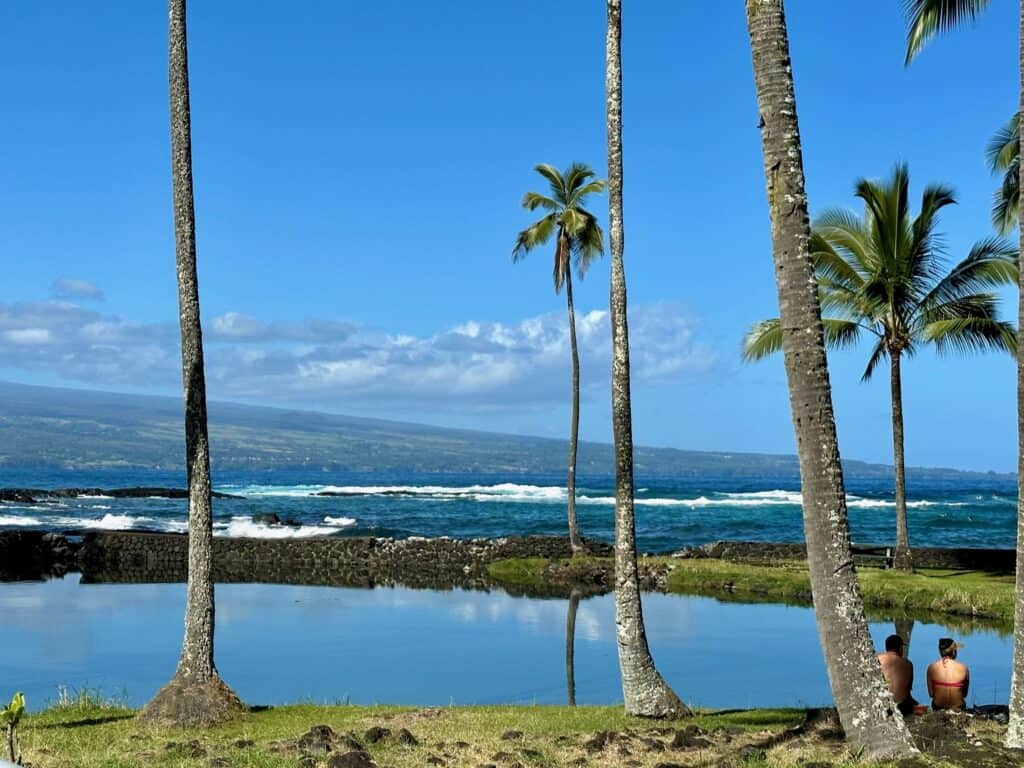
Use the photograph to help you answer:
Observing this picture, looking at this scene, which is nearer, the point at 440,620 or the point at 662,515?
the point at 440,620

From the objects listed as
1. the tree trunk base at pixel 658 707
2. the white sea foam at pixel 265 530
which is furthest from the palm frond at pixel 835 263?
the white sea foam at pixel 265 530

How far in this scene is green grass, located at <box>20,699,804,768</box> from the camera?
34.0 ft

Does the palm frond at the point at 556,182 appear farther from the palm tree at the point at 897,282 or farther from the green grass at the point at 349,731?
the green grass at the point at 349,731

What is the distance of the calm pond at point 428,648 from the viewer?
1688cm

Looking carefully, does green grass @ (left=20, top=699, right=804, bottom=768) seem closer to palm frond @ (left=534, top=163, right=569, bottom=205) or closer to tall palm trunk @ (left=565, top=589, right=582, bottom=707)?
tall palm trunk @ (left=565, top=589, right=582, bottom=707)

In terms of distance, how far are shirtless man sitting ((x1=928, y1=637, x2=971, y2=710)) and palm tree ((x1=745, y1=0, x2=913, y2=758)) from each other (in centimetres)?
341

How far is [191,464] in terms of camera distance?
46.9 feet

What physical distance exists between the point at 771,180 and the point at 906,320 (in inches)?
810

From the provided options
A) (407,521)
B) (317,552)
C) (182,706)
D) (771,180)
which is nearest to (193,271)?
(182,706)

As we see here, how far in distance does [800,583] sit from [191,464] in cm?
1938

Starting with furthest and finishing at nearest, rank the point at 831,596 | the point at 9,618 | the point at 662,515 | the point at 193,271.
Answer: the point at 662,515 < the point at 9,618 < the point at 193,271 < the point at 831,596

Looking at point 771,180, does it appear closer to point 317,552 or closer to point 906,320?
point 906,320

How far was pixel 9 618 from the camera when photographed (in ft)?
80.7

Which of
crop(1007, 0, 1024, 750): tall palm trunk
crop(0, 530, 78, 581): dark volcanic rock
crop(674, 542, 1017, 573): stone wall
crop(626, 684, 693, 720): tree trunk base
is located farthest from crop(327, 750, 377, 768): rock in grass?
crop(0, 530, 78, 581): dark volcanic rock
